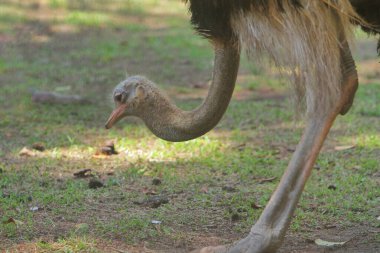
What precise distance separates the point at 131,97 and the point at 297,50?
1.16 m

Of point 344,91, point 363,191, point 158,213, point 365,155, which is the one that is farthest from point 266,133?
point 344,91

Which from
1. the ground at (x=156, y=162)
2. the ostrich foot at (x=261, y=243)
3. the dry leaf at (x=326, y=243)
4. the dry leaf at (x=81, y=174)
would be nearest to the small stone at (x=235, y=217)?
the ground at (x=156, y=162)

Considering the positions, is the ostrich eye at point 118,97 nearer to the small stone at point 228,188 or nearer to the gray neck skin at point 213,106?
the gray neck skin at point 213,106

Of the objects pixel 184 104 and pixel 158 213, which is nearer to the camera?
pixel 158 213

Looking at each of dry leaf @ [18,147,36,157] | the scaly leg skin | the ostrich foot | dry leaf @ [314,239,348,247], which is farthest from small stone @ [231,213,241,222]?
dry leaf @ [18,147,36,157]

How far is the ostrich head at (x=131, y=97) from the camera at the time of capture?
210 inches

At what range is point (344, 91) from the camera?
16.2 feet

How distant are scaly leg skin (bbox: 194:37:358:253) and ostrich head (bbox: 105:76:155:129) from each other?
1035 mm

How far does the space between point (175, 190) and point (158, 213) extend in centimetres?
58

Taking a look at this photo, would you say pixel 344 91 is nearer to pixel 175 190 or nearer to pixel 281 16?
pixel 281 16

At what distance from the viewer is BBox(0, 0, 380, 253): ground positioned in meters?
5.28

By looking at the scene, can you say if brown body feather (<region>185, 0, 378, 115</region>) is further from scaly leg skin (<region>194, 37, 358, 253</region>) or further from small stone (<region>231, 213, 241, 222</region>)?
small stone (<region>231, 213, 241, 222</region>)

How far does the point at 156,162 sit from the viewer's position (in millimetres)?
6926

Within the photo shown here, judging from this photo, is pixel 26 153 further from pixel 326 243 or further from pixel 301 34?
pixel 301 34
